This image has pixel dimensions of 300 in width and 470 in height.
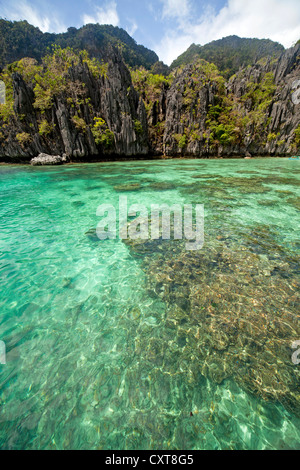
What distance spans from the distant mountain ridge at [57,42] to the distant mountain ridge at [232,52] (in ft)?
69.3

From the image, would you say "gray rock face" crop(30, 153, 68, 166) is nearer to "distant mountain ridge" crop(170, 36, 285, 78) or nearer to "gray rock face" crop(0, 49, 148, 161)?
"gray rock face" crop(0, 49, 148, 161)

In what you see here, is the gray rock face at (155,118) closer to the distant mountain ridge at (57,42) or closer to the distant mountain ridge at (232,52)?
the distant mountain ridge at (232,52)

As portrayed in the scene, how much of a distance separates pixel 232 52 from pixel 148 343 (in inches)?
4751

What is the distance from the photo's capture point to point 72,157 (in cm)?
3022

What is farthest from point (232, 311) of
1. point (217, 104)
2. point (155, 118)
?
point (217, 104)

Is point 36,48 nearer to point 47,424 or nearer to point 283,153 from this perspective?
point 283,153

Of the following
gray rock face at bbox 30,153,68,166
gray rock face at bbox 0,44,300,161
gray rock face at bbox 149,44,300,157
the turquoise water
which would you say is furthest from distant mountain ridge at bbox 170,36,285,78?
the turquoise water

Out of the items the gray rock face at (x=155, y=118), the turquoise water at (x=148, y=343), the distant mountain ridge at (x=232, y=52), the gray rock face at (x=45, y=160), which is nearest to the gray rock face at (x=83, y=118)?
the gray rock face at (x=155, y=118)

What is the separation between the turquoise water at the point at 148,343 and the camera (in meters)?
2.22

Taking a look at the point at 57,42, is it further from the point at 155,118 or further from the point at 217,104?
the point at 217,104

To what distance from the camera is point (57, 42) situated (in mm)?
78438

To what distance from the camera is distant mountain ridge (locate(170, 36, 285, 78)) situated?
7176 cm

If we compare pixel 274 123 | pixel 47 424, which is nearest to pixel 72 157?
pixel 47 424

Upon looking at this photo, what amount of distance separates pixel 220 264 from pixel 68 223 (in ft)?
21.3
